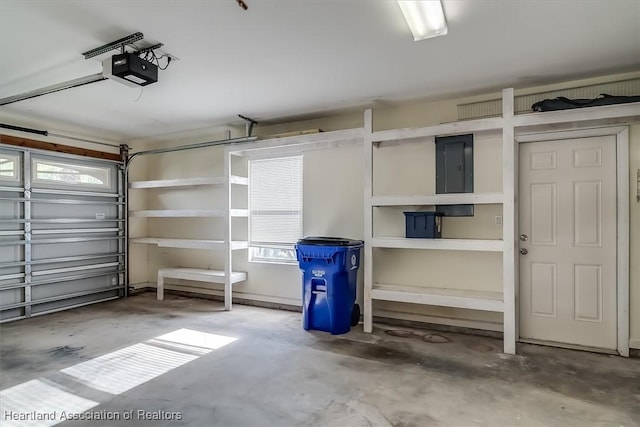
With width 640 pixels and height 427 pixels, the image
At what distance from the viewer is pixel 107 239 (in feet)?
19.6

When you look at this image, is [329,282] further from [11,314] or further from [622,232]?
[11,314]

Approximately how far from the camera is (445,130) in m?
3.70

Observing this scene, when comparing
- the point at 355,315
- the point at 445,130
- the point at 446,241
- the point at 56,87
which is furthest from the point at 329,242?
the point at 56,87

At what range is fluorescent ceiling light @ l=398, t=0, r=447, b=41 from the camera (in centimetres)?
227

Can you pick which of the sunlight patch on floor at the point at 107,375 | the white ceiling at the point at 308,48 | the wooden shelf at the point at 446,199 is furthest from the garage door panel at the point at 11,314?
the wooden shelf at the point at 446,199

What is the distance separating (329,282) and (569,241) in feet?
8.64

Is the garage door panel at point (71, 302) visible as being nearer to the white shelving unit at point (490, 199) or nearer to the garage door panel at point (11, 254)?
the garage door panel at point (11, 254)

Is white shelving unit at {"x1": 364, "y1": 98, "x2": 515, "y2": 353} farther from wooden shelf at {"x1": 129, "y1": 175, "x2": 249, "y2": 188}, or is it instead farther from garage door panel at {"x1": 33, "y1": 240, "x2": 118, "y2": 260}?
garage door panel at {"x1": 33, "y1": 240, "x2": 118, "y2": 260}

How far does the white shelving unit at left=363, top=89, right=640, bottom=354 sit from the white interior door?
18cm

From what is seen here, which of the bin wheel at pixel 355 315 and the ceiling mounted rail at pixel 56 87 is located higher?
the ceiling mounted rail at pixel 56 87

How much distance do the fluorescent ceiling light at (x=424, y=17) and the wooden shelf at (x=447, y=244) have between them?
2.02 metres

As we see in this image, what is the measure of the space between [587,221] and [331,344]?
2.99 meters

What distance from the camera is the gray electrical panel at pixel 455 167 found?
3906 millimetres

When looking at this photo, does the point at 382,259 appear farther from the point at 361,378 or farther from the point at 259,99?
the point at 259,99
